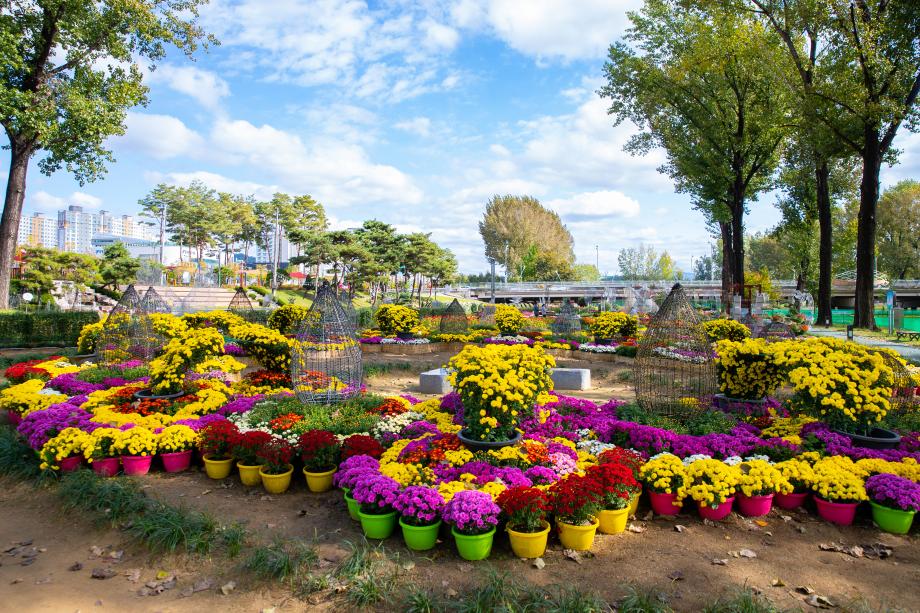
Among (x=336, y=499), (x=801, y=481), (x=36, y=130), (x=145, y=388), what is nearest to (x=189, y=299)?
(x=36, y=130)

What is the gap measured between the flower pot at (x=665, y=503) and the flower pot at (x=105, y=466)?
18.5ft

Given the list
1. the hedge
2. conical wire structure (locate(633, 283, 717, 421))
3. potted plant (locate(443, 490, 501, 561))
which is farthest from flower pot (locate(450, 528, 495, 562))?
the hedge

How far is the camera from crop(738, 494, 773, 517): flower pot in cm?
476

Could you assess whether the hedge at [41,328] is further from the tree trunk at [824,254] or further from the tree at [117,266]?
the tree trunk at [824,254]

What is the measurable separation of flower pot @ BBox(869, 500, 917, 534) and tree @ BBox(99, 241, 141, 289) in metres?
44.6

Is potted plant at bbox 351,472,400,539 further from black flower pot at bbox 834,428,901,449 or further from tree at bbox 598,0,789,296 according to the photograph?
tree at bbox 598,0,789,296

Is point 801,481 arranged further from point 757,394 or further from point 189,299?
point 189,299

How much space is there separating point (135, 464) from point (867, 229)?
A: 22931 millimetres

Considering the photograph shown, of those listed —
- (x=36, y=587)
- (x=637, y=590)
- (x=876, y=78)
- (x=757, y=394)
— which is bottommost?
(x=36, y=587)

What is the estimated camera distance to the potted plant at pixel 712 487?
461 cm

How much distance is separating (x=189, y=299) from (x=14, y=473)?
37.7 meters

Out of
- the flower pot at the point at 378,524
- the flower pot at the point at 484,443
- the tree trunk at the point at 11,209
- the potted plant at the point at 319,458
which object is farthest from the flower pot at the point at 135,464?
the tree trunk at the point at 11,209

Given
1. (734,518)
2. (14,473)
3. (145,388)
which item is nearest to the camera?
(734,518)

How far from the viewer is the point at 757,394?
780 centimetres
